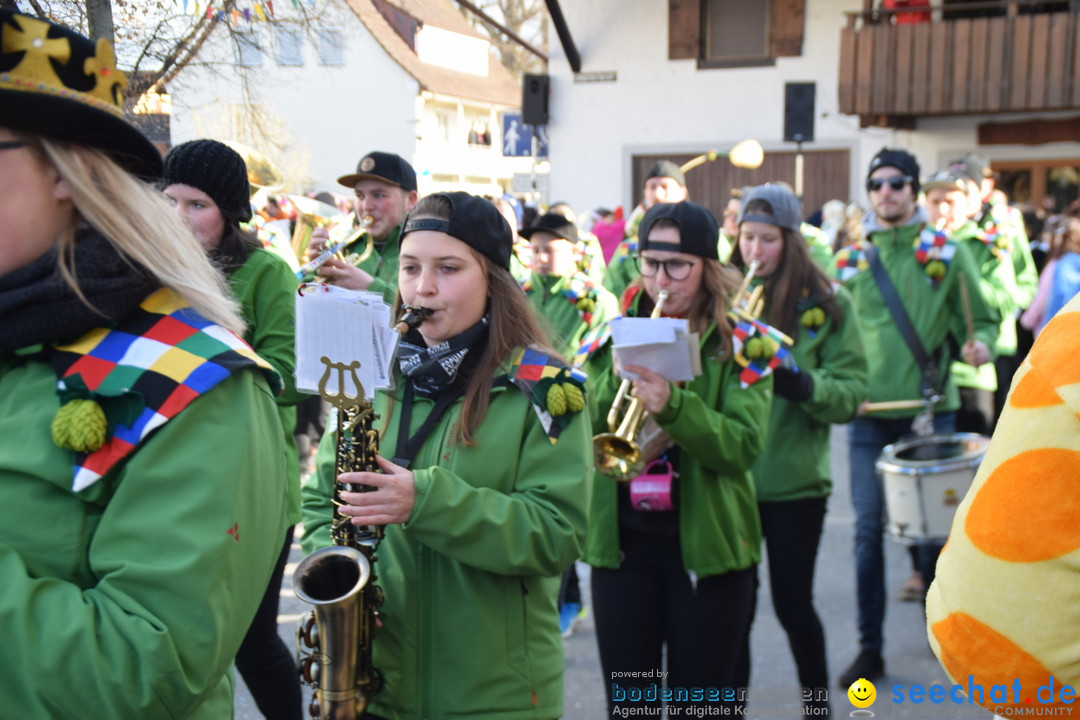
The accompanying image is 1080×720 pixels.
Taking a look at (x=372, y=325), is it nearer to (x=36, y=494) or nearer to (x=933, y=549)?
(x=36, y=494)

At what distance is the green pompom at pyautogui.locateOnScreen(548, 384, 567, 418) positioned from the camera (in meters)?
2.60

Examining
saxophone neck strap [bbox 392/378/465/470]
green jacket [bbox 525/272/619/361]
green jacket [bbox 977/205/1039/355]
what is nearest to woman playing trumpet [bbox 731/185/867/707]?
green jacket [bbox 525/272/619/361]

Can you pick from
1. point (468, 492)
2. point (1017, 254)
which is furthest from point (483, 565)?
point (1017, 254)

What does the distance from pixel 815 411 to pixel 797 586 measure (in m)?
0.70

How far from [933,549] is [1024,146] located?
1464cm

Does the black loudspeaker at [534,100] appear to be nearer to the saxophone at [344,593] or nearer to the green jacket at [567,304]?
the green jacket at [567,304]

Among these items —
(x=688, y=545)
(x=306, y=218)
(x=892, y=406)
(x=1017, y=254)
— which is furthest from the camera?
(x=1017, y=254)

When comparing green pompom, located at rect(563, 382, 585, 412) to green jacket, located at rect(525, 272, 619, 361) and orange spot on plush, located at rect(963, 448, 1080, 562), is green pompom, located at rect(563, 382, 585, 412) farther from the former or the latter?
green jacket, located at rect(525, 272, 619, 361)

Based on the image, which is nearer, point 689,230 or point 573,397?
point 573,397

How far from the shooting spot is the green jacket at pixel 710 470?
3.35 m

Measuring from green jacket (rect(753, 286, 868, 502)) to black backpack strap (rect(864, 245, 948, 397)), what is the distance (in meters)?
1.00

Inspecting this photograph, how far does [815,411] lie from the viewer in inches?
165

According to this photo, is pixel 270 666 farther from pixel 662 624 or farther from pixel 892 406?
pixel 892 406

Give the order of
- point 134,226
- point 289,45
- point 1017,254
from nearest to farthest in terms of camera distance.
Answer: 1. point 134,226
2. point 289,45
3. point 1017,254
